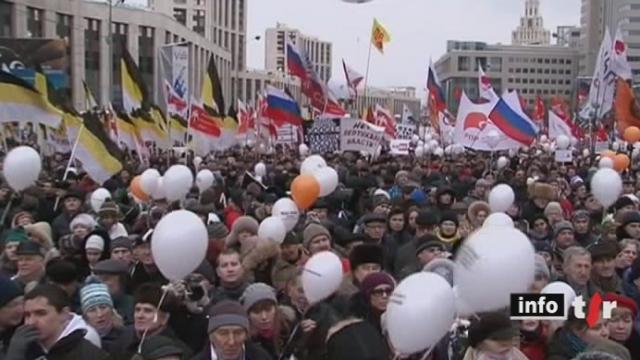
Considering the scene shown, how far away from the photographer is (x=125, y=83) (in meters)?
16.1

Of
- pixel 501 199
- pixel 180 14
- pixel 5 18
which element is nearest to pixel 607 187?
pixel 501 199

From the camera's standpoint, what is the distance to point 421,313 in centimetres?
387

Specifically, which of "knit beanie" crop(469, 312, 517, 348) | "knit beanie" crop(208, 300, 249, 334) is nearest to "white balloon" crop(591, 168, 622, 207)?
"knit beanie" crop(208, 300, 249, 334)

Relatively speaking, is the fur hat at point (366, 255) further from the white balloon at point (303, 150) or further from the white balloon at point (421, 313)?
the white balloon at point (303, 150)

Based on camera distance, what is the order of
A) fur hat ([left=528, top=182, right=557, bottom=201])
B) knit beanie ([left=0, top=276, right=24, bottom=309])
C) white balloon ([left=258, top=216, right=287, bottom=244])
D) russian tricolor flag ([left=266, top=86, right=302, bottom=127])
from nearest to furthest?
knit beanie ([left=0, top=276, right=24, bottom=309]) → white balloon ([left=258, top=216, right=287, bottom=244]) → fur hat ([left=528, top=182, right=557, bottom=201]) → russian tricolor flag ([left=266, top=86, right=302, bottom=127])

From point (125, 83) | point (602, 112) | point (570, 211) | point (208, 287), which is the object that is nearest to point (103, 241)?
point (208, 287)

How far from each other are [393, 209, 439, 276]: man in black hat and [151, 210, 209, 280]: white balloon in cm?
192

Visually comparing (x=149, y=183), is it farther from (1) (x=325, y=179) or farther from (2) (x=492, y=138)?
(2) (x=492, y=138)

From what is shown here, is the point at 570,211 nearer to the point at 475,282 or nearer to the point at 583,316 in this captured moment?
the point at 583,316

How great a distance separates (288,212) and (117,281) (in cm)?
244

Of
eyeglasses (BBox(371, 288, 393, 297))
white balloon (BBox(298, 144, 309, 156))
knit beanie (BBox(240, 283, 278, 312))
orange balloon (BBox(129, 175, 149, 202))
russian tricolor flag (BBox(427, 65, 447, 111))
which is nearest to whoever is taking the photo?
eyeglasses (BBox(371, 288, 393, 297))

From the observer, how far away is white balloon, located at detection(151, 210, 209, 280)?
18.1 feet

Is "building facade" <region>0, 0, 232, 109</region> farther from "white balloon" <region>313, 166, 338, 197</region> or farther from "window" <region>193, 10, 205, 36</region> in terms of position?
"white balloon" <region>313, 166, 338, 197</region>

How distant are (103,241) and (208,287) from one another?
4.76ft
